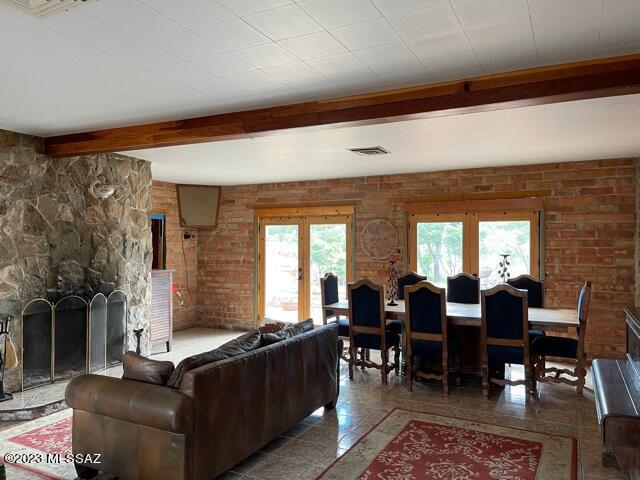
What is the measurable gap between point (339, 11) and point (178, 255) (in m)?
6.54

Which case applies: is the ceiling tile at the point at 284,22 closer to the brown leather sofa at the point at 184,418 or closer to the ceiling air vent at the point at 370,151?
the brown leather sofa at the point at 184,418

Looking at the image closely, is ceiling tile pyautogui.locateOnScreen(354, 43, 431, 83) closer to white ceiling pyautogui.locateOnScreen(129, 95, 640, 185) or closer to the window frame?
white ceiling pyautogui.locateOnScreen(129, 95, 640, 185)

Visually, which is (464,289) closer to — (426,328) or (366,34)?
(426,328)

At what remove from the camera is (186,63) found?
2799 mm

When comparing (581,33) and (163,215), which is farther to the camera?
(163,215)

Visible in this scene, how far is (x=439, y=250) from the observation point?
6648 mm

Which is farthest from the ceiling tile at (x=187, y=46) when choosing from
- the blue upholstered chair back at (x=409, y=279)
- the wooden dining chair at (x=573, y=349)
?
the blue upholstered chair back at (x=409, y=279)

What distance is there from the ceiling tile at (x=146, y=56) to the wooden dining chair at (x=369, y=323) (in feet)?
9.43

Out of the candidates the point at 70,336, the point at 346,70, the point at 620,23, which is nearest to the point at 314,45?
the point at 346,70

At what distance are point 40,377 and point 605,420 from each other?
4729mm

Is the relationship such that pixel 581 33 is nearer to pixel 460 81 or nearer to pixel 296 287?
pixel 460 81

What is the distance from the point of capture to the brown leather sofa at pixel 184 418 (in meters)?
2.51

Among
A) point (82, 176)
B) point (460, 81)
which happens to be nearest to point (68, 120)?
point (82, 176)

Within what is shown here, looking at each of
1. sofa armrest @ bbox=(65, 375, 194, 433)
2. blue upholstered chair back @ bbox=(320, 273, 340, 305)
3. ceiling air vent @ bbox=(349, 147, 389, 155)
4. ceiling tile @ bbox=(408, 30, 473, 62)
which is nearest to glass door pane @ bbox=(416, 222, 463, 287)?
blue upholstered chair back @ bbox=(320, 273, 340, 305)
